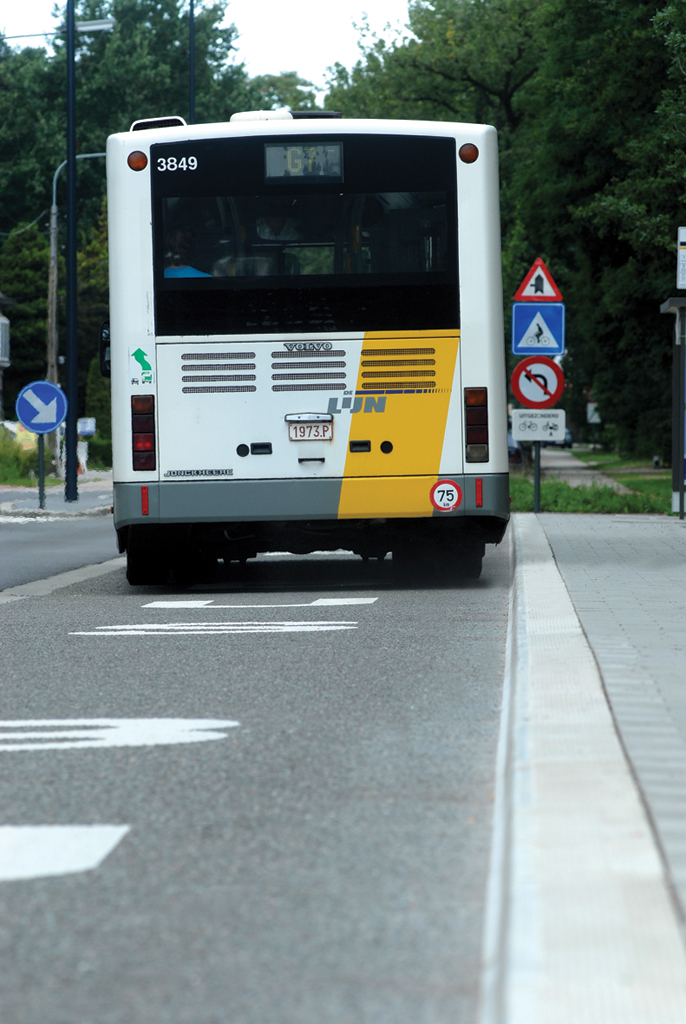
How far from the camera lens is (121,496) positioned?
11.6 meters

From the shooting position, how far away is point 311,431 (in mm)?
11656

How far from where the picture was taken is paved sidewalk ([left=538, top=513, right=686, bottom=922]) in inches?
167

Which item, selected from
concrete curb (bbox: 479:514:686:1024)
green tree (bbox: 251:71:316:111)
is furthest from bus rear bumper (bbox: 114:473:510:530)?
green tree (bbox: 251:71:316:111)

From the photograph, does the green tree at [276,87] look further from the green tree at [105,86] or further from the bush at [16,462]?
the bush at [16,462]

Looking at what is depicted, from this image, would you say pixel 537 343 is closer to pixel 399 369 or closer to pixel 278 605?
pixel 399 369

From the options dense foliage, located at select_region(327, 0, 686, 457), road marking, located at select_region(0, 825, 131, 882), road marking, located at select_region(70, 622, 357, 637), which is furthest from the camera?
dense foliage, located at select_region(327, 0, 686, 457)

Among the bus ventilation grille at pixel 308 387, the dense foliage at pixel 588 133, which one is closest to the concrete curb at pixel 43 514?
the dense foliage at pixel 588 133

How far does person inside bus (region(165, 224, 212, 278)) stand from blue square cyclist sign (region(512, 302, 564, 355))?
6753 mm

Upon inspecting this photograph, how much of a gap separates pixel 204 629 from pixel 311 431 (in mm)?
2562

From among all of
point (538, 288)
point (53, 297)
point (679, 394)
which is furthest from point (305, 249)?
point (53, 297)

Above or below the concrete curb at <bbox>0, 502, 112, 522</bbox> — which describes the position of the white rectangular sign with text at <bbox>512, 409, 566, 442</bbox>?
above

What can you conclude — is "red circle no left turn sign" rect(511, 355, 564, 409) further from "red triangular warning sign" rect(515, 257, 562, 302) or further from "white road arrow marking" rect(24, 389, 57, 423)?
"white road arrow marking" rect(24, 389, 57, 423)

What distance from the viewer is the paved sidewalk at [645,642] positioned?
4.24 m

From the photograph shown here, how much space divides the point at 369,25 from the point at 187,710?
154 feet
